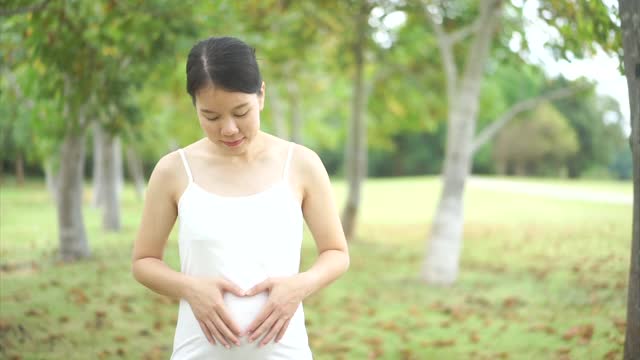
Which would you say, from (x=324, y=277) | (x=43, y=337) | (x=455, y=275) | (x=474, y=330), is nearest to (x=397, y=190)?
(x=455, y=275)

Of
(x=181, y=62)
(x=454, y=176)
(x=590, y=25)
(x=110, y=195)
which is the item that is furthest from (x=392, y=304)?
(x=110, y=195)

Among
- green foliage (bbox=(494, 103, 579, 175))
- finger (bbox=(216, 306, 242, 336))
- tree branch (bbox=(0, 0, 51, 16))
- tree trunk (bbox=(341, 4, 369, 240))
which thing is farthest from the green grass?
green foliage (bbox=(494, 103, 579, 175))

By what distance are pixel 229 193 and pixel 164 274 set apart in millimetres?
333

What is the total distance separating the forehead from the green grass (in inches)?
160

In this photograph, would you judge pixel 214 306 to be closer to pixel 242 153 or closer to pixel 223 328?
pixel 223 328

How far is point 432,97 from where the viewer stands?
18.5 meters

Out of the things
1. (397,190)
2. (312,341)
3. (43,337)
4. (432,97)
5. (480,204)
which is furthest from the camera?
(397,190)

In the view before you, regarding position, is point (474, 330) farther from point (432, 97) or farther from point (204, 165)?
point (432, 97)

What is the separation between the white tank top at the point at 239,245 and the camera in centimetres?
207

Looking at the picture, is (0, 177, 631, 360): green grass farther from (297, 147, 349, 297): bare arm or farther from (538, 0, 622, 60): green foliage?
(297, 147, 349, 297): bare arm

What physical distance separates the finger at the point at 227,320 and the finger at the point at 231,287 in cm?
6

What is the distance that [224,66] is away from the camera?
6.61ft

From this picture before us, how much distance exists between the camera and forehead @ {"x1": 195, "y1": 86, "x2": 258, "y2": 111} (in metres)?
2.04

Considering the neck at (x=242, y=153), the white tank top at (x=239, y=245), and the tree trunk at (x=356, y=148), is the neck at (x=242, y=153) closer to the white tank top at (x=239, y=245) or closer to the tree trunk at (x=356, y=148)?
the white tank top at (x=239, y=245)
